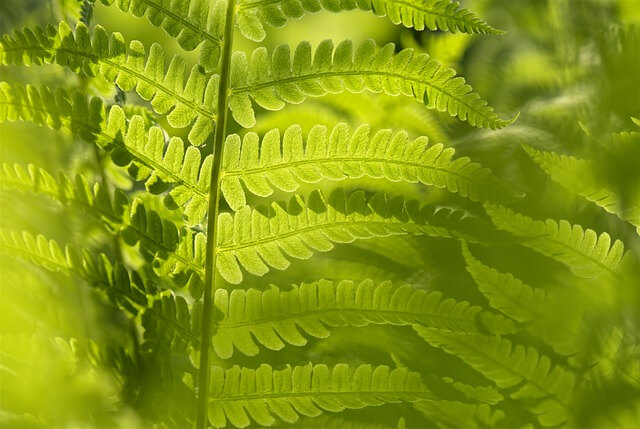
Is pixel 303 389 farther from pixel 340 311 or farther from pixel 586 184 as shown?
pixel 586 184

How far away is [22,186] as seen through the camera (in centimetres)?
97

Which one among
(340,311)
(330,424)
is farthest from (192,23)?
(330,424)

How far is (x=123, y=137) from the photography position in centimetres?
100

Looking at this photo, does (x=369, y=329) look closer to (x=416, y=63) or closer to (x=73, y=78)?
(x=416, y=63)

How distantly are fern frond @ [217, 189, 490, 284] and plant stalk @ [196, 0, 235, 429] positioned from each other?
30 mm

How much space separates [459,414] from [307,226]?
0.99 feet

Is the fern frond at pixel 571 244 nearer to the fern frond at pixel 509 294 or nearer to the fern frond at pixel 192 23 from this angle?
the fern frond at pixel 509 294

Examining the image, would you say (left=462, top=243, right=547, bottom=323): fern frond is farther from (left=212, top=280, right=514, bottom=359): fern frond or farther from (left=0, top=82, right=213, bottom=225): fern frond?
(left=0, top=82, right=213, bottom=225): fern frond

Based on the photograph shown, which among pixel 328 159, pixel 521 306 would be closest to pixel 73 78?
pixel 328 159

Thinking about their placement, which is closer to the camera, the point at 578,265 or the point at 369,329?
the point at 578,265

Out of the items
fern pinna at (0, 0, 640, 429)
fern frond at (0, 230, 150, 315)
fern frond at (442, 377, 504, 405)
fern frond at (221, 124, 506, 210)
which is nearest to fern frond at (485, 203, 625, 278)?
fern pinna at (0, 0, 640, 429)

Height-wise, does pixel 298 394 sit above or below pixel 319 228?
below

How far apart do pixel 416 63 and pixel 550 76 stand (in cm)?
154

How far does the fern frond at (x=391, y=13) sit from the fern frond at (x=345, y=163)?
5.7 inches
